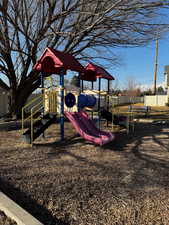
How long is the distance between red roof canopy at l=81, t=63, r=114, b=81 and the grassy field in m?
4.43

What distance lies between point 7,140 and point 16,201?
4.14 m

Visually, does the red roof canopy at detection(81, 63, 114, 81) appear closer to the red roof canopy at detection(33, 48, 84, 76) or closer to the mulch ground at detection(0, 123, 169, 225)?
the red roof canopy at detection(33, 48, 84, 76)

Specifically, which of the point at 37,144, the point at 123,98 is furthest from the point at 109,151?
the point at 123,98

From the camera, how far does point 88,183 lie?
332 cm

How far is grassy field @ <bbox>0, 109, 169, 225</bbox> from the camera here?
8.04 ft

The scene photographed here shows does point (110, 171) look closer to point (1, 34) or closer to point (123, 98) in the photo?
point (1, 34)

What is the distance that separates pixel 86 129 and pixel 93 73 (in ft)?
13.0

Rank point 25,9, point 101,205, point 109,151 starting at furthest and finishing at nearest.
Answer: point 25,9 < point 109,151 < point 101,205

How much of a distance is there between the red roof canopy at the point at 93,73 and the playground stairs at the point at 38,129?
3562mm

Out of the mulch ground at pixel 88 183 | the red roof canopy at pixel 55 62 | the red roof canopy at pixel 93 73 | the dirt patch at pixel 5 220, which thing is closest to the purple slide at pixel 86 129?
the mulch ground at pixel 88 183

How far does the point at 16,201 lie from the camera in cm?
271

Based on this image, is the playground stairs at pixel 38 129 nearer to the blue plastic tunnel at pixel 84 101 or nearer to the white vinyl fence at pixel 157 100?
the blue plastic tunnel at pixel 84 101

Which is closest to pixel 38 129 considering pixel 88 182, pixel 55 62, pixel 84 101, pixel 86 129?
pixel 86 129

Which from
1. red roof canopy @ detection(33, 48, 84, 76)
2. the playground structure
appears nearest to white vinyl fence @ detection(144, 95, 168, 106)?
the playground structure
